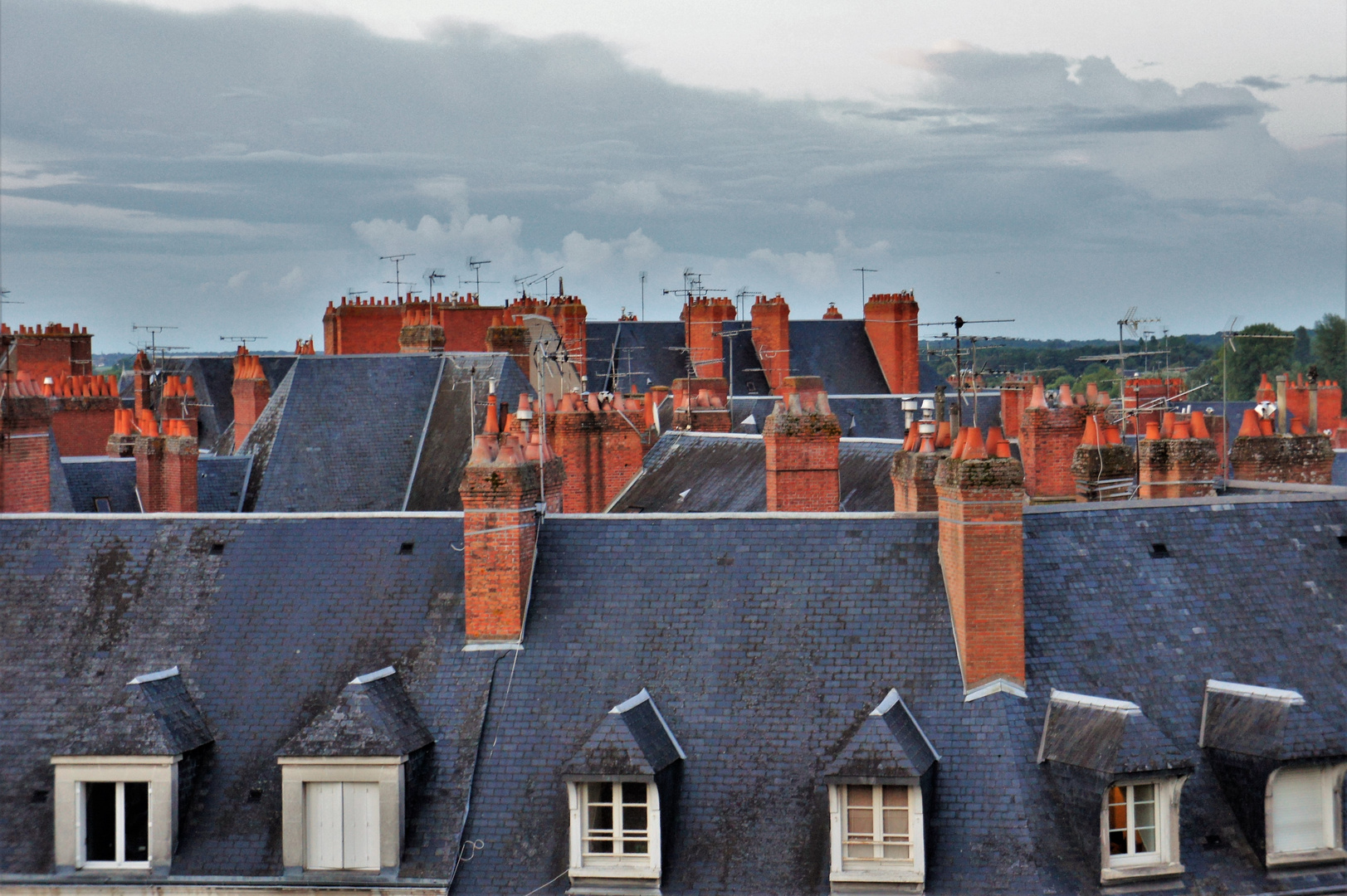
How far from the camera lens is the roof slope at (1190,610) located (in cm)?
1881

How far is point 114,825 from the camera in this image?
1880cm

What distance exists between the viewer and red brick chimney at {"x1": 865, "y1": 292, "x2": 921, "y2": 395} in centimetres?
6750

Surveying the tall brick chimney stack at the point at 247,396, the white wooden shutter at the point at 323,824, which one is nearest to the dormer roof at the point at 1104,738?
the white wooden shutter at the point at 323,824

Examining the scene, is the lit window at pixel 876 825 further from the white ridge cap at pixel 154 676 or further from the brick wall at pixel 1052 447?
the brick wall at pixel 1052 447

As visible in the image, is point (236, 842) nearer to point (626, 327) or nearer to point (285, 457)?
point (285, 457)

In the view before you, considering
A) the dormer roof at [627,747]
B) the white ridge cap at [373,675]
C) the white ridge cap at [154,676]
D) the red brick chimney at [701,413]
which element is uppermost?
the red brick chimney at [701,413]

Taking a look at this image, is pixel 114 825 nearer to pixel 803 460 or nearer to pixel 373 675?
pixel 373 675

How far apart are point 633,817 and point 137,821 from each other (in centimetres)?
604

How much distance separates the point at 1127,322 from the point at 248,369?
2919 cm

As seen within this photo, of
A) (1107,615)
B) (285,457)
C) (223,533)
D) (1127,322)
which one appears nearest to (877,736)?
(1107,615)

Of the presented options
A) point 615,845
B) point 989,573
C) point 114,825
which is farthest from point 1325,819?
point 114,825

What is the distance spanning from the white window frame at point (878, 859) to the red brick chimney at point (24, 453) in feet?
57.5

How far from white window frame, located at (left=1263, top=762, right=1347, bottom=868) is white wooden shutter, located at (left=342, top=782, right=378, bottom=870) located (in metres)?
9.99

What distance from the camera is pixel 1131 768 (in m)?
16.8
